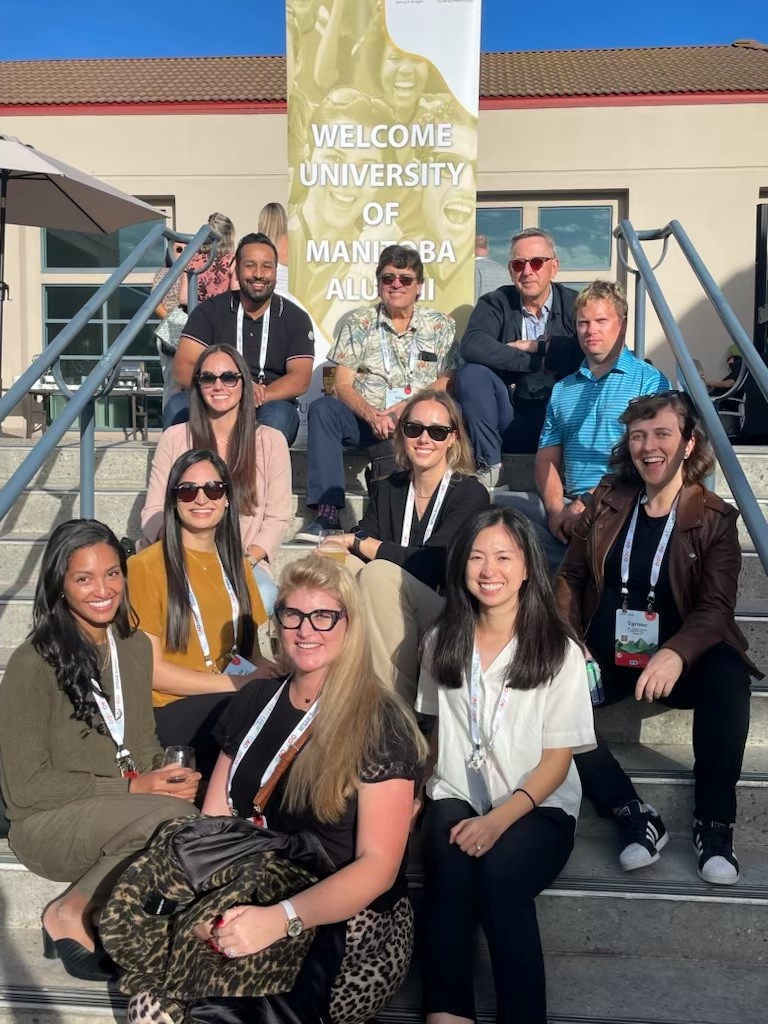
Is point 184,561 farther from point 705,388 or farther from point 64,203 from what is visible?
point 64,203

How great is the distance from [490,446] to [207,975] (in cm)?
269

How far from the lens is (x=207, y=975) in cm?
195

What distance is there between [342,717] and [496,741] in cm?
47

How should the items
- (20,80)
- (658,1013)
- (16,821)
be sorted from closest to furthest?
(658,1013) < (16,821) < (20,80)

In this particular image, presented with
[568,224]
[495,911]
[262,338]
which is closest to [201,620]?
[495,911]

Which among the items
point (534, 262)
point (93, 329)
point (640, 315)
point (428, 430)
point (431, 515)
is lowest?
point (431, 515)

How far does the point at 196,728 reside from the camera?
277 cm

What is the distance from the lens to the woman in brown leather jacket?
258cm

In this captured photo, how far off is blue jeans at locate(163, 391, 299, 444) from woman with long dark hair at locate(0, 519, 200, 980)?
171 cm

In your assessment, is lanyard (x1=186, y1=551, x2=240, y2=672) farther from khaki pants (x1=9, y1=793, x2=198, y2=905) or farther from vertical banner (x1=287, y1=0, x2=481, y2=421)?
vertical banner (x1=287, y1=0, x2=481, y2=421)

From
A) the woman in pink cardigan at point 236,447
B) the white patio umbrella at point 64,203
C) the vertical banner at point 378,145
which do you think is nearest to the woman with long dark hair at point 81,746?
the woman in pink cardigan at point 236,447

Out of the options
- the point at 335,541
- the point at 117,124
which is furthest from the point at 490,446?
the point at 117,124

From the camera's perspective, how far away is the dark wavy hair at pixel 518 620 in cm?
244

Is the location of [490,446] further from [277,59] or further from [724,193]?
[277,59]
